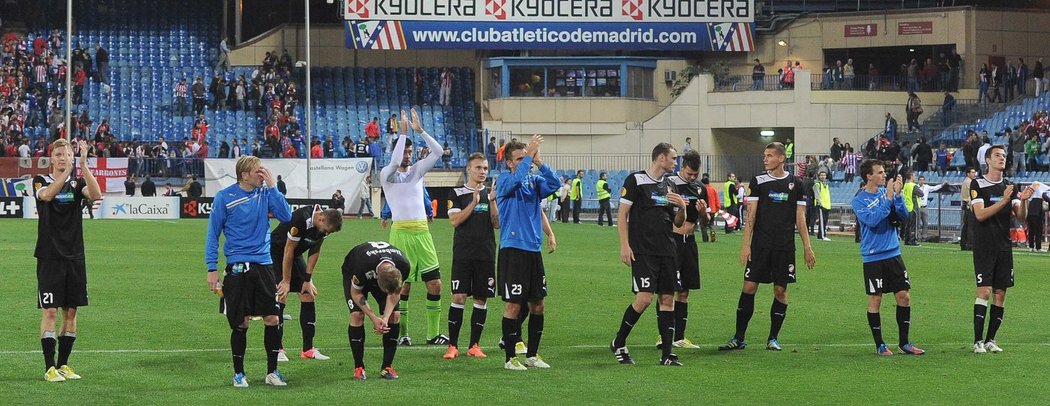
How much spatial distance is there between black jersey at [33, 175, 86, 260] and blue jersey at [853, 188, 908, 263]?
753 cm

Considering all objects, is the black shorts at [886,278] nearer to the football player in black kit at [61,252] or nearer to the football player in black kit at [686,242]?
the football player in black kit at [686,242]

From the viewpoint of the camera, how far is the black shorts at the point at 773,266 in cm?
1455

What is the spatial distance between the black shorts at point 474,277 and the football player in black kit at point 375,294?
1.69 meters

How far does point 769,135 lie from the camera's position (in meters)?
57.6

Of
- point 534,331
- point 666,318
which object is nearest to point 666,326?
point 666,318

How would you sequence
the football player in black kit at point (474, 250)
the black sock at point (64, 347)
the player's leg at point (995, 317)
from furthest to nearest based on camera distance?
the player's leg at point (995, 317) → the football player in black kit at point (474, 250) → the black sock at point (64, 347)

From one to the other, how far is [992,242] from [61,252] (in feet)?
29.6

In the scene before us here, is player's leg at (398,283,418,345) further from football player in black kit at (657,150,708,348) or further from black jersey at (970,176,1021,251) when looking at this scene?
black jersey at (970,176,1021,251)

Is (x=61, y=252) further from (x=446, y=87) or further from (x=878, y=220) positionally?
(x=446, y=87)

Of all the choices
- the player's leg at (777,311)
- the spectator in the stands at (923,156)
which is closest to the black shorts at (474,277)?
the player's leg at (777,311)

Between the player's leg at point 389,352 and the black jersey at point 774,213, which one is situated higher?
the black jersey at point 774,213

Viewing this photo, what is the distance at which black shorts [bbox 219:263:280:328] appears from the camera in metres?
12.2

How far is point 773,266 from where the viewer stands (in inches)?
574

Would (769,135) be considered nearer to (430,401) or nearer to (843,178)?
(843,178)
